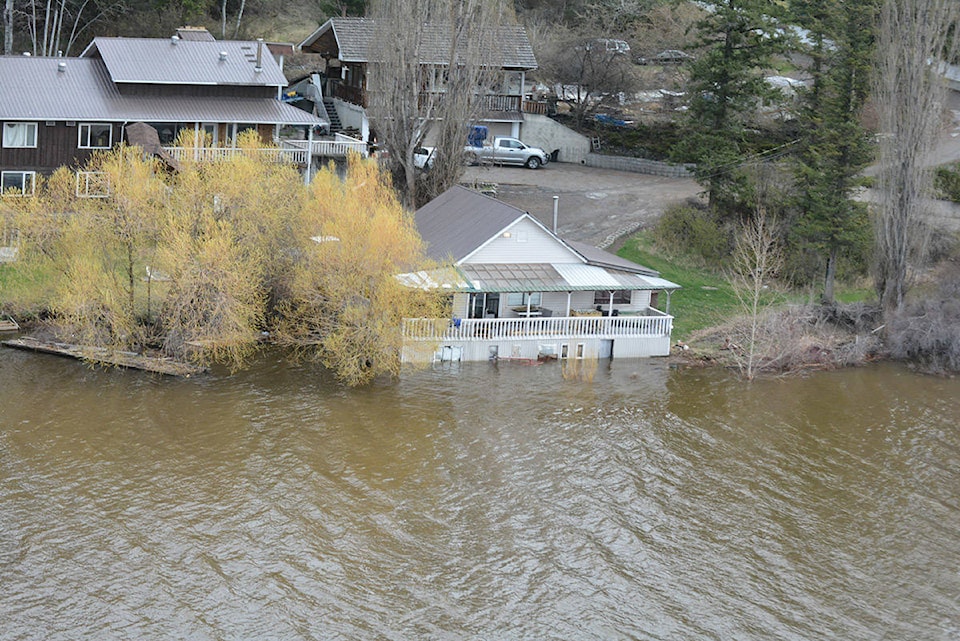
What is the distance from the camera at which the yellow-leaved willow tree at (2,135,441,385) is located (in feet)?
112

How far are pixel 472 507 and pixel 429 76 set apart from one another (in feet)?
78.6

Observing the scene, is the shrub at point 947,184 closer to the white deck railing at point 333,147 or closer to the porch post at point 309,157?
the white deck railing at point 333,147

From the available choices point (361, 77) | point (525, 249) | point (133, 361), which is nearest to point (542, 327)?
point (525, 249)

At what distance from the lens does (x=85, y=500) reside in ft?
87.1

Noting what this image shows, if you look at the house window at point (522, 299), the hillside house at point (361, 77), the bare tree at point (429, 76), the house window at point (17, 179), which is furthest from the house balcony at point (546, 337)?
the house window at point (17, 179)

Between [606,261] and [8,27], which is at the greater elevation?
[8,27]

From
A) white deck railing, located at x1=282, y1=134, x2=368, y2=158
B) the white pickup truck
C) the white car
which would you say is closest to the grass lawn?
the white car

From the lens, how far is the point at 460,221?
1609 inches

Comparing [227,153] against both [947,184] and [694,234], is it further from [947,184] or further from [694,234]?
[947,184]

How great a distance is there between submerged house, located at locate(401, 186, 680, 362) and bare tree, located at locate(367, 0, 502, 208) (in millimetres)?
6892

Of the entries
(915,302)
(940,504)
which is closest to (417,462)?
(940,504)

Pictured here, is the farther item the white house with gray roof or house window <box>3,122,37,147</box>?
the white house with gray roof

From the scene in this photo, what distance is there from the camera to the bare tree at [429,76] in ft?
151

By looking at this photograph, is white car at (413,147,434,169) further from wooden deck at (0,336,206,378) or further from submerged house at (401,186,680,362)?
wooden deck at (0,336,206,378)
